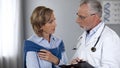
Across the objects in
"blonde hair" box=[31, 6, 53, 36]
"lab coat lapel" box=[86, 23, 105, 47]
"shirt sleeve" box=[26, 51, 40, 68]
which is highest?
"blonde hair" box=[31, 6, 53, 36]

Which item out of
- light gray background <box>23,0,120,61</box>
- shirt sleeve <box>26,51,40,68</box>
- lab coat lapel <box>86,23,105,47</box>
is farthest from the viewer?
Answer: light gray background <box>23,0,120,61</box>

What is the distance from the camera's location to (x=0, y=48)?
3.52 meters

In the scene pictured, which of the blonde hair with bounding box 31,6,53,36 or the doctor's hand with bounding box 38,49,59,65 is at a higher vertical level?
the blonde hair with bounding box 31,6,53,36

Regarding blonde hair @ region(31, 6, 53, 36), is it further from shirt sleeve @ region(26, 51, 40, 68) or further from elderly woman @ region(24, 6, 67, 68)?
shirt sleeve @ region(26, 51, 40, 68)

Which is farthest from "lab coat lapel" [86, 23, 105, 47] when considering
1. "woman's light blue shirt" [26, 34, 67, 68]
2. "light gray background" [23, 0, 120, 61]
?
"light gray background" [23, 0, 120, 61]

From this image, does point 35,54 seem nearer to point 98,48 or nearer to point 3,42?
point 98,48

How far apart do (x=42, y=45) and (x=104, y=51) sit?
41cm

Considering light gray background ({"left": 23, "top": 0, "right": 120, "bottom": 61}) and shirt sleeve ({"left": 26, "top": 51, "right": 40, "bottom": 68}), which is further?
light gray background ({"left": 23, "top": 0, "right": 120, "bottom": 61})

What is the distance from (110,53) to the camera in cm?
167

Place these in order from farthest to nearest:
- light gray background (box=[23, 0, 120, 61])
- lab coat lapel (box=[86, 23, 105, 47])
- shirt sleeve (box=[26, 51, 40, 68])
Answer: light gray background (box=[23, 0, 120, 61]) → lab coat lapel (box=[86, 23, 105, 47]) → shirt sleeve (box=[26, 51, 40, 68])

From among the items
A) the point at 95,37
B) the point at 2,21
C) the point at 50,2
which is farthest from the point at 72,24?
the point at 95,37

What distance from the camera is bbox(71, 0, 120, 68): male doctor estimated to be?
167 cm

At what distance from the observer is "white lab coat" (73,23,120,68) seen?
5.47 feet

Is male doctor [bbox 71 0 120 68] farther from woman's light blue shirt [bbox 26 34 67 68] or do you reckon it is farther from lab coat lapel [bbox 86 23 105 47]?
woman's light blue shirt [bbox 26 34 67 68]
